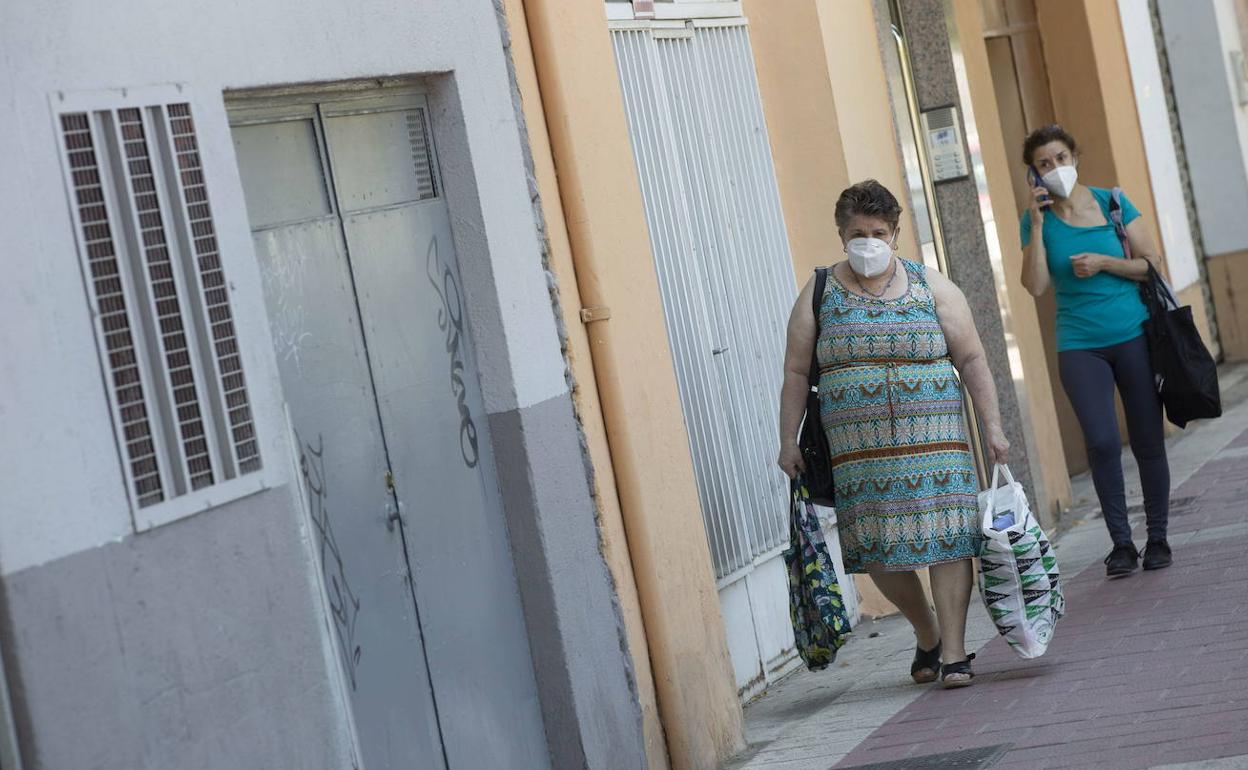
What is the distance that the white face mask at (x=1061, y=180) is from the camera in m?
8.69

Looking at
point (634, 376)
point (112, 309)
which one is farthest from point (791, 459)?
point (112, 309)

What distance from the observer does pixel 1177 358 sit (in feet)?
28.0

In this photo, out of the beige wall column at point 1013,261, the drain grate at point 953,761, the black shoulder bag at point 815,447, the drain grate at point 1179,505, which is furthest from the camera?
the beige wall column at point 1013,261

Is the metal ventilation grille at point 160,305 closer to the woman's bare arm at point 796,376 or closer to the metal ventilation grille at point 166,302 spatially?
the metal ventilation grille at point 166,302

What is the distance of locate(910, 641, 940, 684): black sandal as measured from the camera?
7496 millimetres

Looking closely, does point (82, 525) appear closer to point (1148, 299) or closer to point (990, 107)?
point (1148, 299)

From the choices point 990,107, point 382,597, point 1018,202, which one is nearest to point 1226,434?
point 1018,202

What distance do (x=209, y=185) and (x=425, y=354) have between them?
53.1 inches

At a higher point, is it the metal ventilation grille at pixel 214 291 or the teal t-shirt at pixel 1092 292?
the metal ventilation grille at pixel 214 291

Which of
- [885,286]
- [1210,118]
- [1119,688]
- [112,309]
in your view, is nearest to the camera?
[112,309]

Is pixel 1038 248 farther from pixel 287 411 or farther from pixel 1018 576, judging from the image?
pixel 287 411

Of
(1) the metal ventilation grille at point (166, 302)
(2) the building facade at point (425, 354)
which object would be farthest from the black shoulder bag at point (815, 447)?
(1) the metal ventilation grille at point (166, 302)

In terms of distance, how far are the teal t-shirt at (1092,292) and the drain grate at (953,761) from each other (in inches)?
120

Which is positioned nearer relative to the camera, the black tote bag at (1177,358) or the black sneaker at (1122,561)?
the black tote bag at (1177,358)
